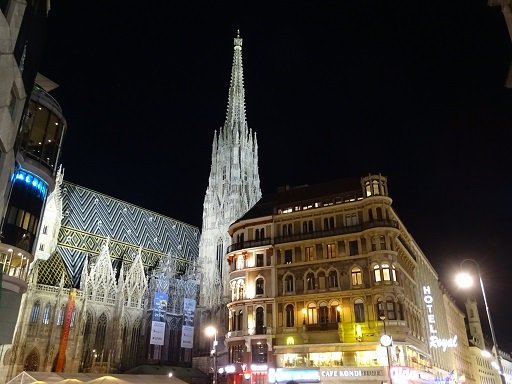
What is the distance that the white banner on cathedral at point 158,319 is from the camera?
248ft

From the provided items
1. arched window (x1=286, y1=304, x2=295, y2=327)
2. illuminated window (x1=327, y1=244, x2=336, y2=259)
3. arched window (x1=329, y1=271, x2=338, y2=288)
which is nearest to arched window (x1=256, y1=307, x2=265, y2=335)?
arched window (x1=286, y1=304, x2=295, y2=327)

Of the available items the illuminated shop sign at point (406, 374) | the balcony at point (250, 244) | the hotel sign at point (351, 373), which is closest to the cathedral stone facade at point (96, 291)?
the balcony at point (250, 244)

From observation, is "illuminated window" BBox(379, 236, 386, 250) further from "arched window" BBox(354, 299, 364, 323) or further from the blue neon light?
the blue neon light

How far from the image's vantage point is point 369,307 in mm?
39844

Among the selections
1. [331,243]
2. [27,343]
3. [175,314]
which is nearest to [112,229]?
[175,314]

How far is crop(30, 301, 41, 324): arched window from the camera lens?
65.1 m

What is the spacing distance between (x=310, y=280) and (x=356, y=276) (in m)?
4.79

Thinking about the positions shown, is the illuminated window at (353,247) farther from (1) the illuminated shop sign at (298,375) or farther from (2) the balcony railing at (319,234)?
(1) the illuminated shop sign at (298,375)

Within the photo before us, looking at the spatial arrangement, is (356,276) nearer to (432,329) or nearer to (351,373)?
(351,373)

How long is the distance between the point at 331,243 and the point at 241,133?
6147cm

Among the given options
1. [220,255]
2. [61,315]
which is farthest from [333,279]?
[220,255]

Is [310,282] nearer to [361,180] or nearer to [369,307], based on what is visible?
[369,307]

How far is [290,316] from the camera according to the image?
142 ft

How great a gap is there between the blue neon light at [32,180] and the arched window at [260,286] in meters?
23.0
